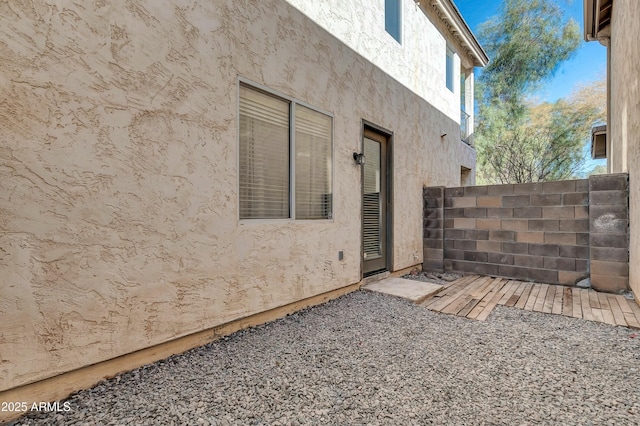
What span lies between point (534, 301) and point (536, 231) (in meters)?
1.63

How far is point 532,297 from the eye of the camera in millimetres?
4301

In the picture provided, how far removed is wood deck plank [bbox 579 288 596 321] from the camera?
137 inches

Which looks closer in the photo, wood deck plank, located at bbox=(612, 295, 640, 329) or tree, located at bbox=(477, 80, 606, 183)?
wood deck plank, located at bbox=(612, 295, 640, 329)

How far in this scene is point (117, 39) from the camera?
7.08 feet

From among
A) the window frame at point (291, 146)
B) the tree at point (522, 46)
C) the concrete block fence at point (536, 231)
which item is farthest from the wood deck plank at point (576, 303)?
the tree at point (522, 46)

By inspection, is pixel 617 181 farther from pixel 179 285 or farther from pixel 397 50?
pixel 179 285

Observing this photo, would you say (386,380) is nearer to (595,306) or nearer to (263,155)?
(263,155)

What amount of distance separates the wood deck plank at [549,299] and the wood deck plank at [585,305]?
0.31 metres

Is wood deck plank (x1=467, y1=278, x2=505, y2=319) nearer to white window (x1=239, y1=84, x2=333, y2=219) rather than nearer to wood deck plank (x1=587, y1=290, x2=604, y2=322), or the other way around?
wood deck plank (x1=587, y1=290, x2=604, y2=322)

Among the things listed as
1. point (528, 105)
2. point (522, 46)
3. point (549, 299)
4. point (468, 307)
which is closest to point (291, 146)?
point (468, 307)

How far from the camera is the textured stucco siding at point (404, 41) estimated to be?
13.8 feet

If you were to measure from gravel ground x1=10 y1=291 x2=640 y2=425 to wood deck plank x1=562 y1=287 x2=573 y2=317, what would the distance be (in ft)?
1.47

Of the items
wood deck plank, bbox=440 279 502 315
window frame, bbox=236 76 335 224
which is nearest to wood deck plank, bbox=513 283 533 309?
wood deck plank, bbox=440 279 502 315

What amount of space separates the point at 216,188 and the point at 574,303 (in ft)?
15.7
